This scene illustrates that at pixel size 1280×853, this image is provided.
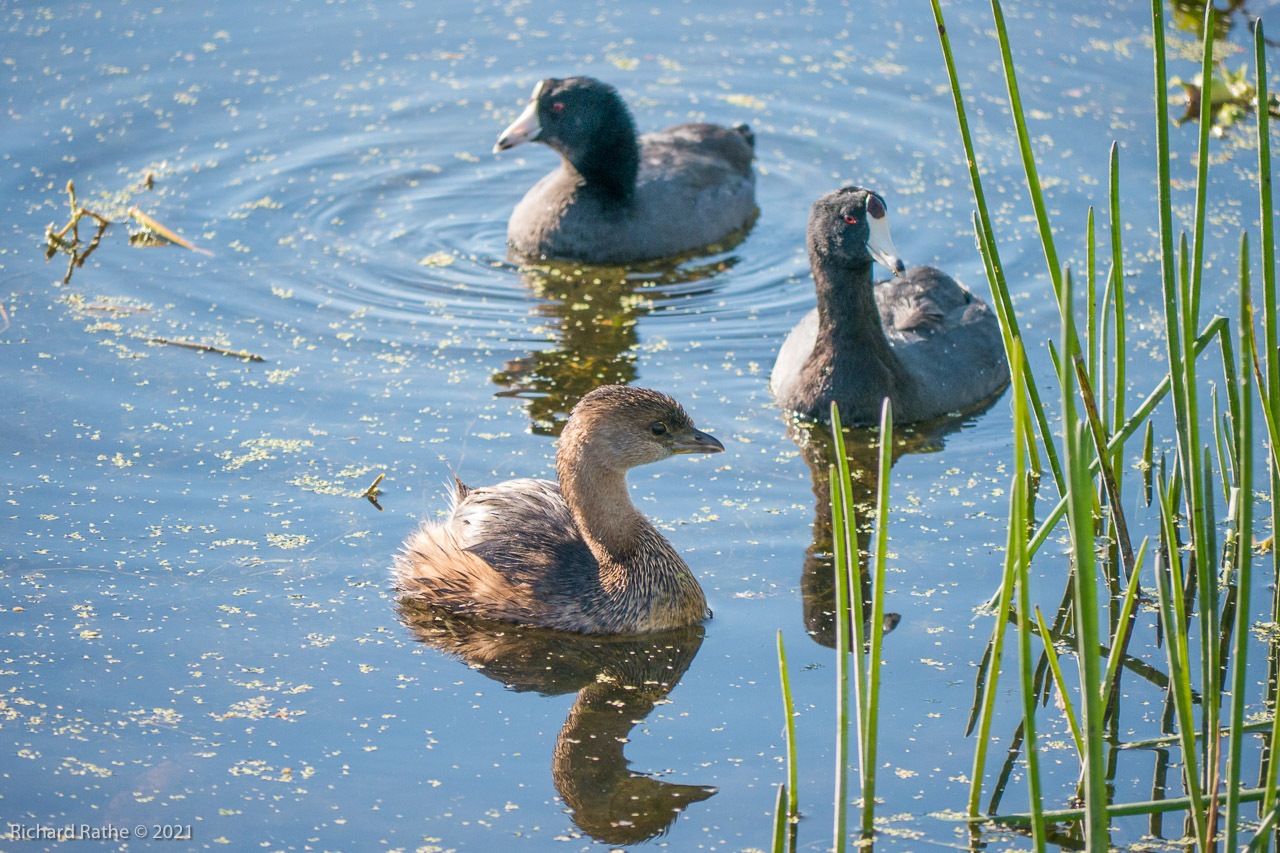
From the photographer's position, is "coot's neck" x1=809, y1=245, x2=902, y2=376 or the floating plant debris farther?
the floating plant debris

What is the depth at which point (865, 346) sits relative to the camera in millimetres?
6367

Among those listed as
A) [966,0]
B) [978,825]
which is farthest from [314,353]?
[966,0]

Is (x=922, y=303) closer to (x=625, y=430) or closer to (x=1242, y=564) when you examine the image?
(x=625, y=430)

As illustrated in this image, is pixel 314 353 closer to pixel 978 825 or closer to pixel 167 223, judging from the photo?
pixel 167 223

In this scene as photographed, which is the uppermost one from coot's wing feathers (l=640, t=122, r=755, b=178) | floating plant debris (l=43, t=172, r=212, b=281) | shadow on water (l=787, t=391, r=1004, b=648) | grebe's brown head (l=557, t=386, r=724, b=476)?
coot's wing feathers (l=640, t=122, r=755, b=178)

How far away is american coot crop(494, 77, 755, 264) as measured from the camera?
7.97 metres

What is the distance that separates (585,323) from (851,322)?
151 cm

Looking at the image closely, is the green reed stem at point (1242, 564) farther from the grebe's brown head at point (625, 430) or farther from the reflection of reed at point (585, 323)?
the reflection of reed at point (585, 323)

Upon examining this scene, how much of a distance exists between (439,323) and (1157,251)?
384 cm

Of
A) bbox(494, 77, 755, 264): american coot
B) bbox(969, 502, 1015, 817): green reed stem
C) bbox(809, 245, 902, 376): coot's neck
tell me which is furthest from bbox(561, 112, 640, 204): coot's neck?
bbox(969, 502, 1015, 817): green reed stem

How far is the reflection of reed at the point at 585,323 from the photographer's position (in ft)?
21.6

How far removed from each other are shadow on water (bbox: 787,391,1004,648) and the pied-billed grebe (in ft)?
1.44

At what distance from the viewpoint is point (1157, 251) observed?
7750 millimetres

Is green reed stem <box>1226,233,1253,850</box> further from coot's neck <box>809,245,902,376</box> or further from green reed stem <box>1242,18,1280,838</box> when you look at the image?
coot's neck <box>809,245,902,376</box>
